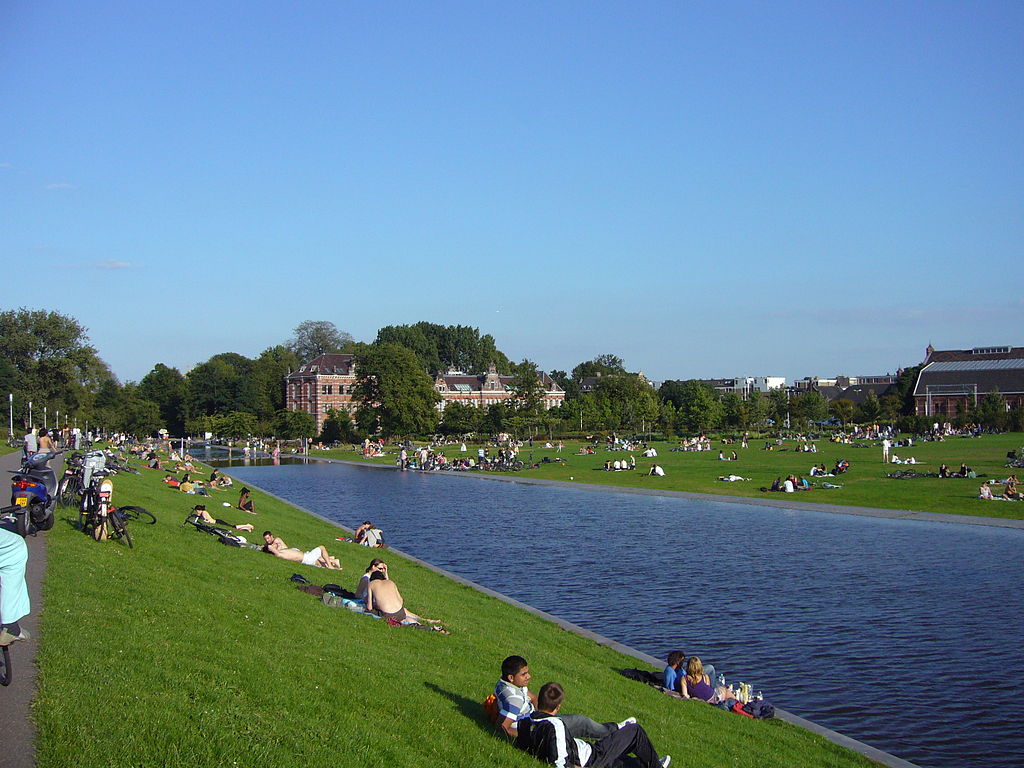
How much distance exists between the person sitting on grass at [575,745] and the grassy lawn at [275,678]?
0.21 meters

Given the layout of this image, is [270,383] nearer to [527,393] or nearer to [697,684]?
[527,393]

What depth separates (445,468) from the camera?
247ft

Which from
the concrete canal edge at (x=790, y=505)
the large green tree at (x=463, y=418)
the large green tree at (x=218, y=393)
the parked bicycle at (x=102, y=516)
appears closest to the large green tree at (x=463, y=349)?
the large green tree at (x=218, y=393)

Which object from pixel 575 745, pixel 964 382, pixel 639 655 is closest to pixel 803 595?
pixel 639 655

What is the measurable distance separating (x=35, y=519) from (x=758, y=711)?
12475mm

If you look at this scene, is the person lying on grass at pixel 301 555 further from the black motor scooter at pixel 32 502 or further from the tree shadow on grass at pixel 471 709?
the tree shadow on grass at pixel 471 709

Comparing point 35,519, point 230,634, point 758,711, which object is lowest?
point 758,711

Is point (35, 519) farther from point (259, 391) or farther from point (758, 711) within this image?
point (259, 391)

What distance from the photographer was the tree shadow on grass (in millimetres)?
10711

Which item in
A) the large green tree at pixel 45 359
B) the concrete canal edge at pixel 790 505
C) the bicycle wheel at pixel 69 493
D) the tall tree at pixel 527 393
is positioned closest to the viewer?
the bicycle wheel at pixel 69 493

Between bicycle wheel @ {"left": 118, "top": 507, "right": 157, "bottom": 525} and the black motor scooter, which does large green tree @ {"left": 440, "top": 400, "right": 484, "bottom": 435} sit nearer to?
bicycle wheel @ {"left": 118, "top": 507, "right": 157, "bottom": 525}

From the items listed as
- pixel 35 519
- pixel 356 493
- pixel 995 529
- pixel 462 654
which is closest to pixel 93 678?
pixel 462 654

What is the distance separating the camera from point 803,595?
914 inches

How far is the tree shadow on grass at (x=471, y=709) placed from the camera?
1071cm
